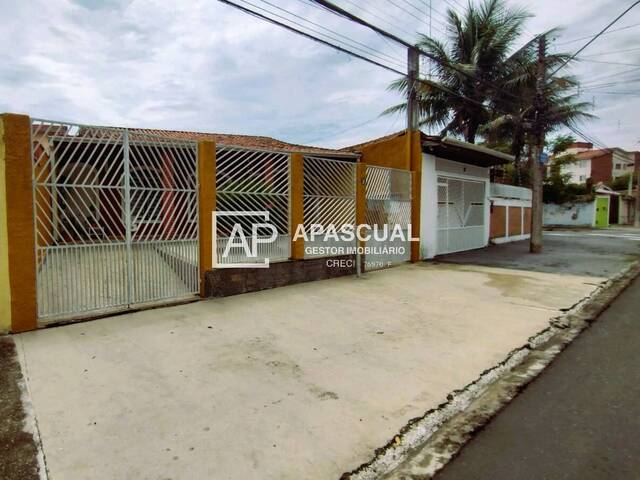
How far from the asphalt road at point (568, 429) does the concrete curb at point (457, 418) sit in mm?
77

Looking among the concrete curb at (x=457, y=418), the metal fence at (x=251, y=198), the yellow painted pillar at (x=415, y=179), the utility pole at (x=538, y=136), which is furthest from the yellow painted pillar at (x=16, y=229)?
the utility pole at (x=538, y=136)

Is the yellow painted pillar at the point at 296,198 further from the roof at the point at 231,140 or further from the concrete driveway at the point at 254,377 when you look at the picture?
the roof at the point at 231,140

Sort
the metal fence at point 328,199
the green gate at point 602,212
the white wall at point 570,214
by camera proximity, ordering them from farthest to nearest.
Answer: the green gate at point 602,212, the white wall at point 570,214, the metal fence at point 328,199

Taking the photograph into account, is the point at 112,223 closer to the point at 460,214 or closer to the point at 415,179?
the point at 415,179

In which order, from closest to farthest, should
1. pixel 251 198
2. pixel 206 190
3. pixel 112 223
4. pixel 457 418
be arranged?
pixel 457 418
pixel 112 223
pixel 206 190
pixel 251 198

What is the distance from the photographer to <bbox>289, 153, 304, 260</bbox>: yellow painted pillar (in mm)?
6848

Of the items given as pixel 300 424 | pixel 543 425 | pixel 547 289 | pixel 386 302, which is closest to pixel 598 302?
A: pixel 547 289

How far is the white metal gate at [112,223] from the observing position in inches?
175

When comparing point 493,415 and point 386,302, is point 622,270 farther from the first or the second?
point 493,415

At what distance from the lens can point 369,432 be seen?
248cm

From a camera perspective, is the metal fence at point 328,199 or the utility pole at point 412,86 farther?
the utility pole at point 412,86

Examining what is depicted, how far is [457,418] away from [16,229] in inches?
189

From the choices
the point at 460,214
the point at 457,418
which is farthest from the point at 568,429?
the point at 460,214

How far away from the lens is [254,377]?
10.7 ft
